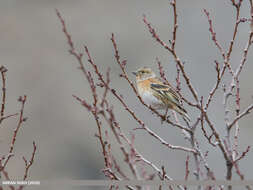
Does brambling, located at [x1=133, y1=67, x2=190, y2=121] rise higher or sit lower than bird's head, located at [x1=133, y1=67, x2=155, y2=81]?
lower

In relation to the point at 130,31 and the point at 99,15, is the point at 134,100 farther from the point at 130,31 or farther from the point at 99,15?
the point at 99,15

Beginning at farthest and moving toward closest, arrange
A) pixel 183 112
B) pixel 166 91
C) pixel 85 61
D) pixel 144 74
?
pixel 85 61 < pixel 144 74 < pixel 166 91 < pixel 183 112

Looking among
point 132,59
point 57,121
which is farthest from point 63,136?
point 132,59

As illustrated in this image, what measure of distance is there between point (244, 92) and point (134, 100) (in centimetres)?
369

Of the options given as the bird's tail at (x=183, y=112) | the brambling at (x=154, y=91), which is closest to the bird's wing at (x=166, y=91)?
the brambling at (x=154, y=91)

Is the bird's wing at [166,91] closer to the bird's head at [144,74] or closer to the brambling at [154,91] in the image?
the brambling at [154,91]

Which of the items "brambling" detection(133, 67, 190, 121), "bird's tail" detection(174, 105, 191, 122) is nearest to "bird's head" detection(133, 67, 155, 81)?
"brambling" detection(133, 67, 190, 121)

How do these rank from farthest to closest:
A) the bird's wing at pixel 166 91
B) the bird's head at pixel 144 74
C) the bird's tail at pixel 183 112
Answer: the bird's head at pixel 144 74 < the bird's wing at pixel 166 91 < the bird's tail at pixel 183 112

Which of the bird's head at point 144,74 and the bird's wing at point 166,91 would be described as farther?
the bird's head at point 144,74

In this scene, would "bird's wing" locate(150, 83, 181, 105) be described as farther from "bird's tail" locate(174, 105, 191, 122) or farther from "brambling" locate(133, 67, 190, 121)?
"bird's tail" locate(174, 105, 191, 122)

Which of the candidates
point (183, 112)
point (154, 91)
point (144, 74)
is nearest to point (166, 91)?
point (154, 91)

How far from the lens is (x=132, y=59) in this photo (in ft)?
60.4

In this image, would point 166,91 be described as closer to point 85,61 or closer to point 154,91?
point 154,91

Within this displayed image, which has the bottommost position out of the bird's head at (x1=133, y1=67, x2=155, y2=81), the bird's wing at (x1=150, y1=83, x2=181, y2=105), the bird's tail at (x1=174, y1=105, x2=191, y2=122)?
the bird's tail at (x1=174, y1=105, x2=191, y2=122)
